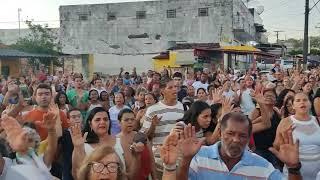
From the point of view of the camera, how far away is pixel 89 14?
4728 cm

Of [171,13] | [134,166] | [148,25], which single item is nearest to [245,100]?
[134,166]

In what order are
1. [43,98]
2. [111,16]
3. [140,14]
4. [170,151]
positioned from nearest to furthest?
[170,151] → [43,98] → [140,14] → [111,16]

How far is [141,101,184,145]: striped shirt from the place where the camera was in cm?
630

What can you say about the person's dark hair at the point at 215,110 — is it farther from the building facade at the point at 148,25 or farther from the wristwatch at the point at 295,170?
the building facade at the point at 148,25

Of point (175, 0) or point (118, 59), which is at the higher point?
point (175, 0)

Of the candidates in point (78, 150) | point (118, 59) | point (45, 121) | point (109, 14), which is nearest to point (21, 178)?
point (78, 150)

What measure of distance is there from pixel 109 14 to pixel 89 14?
1974 mm

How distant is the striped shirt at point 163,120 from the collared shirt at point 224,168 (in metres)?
2.71

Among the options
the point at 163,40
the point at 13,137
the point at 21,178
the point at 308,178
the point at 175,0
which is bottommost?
the point at 308,178

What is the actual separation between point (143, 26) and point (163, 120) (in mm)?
40034

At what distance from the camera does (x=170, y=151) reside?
11.1 ft

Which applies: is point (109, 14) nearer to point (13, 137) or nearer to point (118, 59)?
point (118, 59)

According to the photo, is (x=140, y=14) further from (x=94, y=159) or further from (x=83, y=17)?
(x=94, y=159)

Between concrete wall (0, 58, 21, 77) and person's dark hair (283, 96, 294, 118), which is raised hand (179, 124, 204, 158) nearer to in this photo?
person's dark hair (283, 96, 294, 118)
